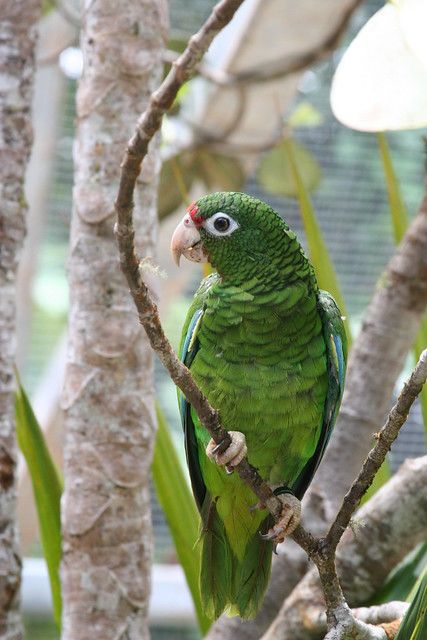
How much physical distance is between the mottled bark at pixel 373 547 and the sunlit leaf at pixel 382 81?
1.64 ft

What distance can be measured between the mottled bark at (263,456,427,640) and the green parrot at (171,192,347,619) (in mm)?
117

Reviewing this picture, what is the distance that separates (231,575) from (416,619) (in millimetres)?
367

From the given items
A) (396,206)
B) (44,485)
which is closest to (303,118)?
(396,206)

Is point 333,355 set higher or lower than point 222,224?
lower

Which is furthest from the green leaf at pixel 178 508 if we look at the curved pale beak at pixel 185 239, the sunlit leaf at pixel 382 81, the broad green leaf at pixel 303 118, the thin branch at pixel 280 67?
the broad green leaf at pixel 303 118

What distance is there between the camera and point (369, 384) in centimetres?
126

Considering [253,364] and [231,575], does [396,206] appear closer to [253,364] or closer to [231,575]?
[253,364]

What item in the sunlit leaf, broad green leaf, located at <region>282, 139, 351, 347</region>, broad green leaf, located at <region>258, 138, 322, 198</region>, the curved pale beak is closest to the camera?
the sunlit leaf

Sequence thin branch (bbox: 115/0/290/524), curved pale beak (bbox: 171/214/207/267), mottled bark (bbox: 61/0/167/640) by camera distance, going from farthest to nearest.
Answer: mottled bark (bbox: 61/0/167/640) < curved pale beak (bbox: 171/214/207/267) < thin branch (bbox: 115/0/290/524)

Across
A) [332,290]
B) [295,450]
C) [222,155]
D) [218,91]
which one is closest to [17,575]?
[295,450]

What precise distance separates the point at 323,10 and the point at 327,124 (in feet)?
2.42

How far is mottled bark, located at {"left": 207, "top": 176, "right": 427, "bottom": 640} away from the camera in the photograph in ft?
4.11

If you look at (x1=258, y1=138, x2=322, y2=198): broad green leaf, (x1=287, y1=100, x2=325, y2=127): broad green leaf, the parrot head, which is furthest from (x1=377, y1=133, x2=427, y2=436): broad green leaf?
(x1=287, y1=100, x2=325, y2=127): broad green leaf

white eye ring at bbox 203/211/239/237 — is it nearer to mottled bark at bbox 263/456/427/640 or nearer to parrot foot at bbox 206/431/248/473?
parrot foot at bbox 206/431/248/473
